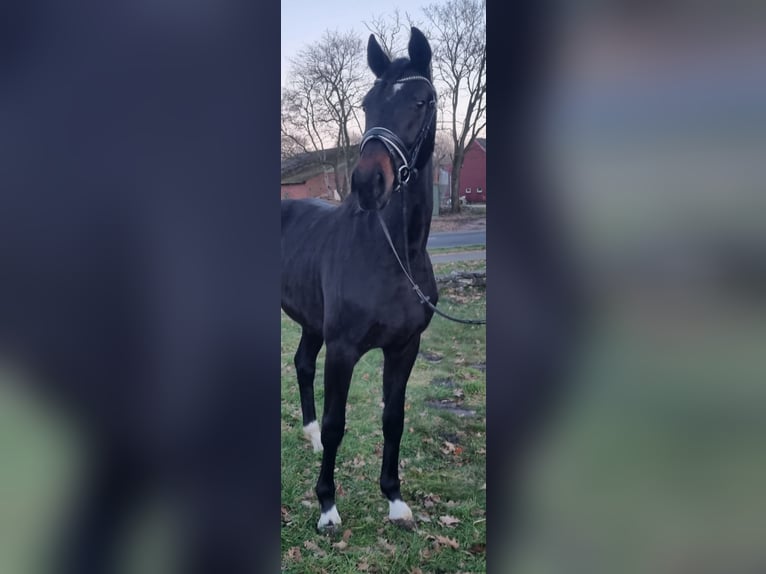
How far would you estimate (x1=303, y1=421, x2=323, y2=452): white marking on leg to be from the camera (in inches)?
112

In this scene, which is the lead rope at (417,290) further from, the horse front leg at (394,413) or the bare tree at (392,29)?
the bare tree at (392,29)

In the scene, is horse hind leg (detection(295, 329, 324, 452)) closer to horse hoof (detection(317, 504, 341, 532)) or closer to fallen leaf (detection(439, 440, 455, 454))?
horse hoof (detection(317, 504, 341, 532))

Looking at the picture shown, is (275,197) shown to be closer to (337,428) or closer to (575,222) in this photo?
(337,428)

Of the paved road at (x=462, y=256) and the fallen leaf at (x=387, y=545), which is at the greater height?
the paved road at (x=462, y=256)

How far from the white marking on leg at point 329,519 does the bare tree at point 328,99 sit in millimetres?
1339

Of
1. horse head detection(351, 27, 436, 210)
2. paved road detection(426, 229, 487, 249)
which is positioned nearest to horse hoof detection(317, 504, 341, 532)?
paved road detection(426, 229, 487, 249)

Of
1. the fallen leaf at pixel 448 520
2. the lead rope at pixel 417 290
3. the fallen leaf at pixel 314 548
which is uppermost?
the lead rope at pixel 417 290

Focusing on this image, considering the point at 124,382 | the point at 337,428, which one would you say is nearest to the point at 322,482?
the point at 337,428

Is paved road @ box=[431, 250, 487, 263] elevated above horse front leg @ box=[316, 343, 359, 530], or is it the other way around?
paved road @ box=[431, 250, 487, 263]

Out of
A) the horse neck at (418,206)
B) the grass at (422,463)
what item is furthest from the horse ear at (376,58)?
the grass at (422,463)

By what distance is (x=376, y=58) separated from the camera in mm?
2770

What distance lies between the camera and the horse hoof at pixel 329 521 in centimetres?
281

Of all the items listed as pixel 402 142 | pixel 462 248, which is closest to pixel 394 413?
pixel 462 248

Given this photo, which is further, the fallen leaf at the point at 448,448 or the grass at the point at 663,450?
the fallen leaf at the point at 448,448
